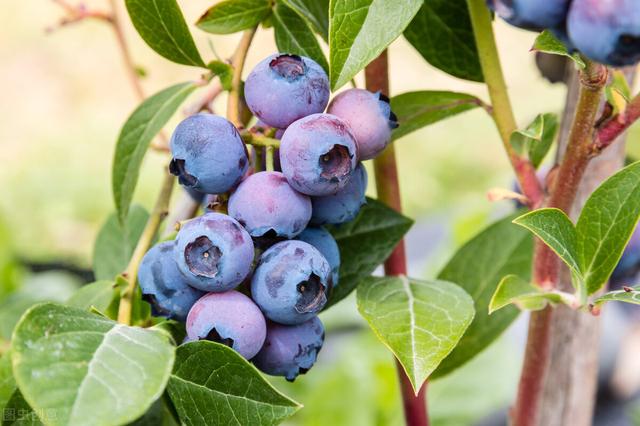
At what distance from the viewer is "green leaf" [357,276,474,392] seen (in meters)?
0.68

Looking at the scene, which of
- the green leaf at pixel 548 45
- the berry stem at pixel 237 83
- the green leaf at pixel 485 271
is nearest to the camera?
the green leaf at pixel 548 45

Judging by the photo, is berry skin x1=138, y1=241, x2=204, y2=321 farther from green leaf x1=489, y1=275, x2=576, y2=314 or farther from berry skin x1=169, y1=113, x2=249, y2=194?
green leaf x1=489, y1=275, x2=576, y2=314

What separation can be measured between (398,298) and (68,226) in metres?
4.04

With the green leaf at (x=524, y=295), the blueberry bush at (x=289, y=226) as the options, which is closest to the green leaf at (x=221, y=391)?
the blueberry bush at (x=289, y=226)

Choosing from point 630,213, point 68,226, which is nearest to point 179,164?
point 630,213

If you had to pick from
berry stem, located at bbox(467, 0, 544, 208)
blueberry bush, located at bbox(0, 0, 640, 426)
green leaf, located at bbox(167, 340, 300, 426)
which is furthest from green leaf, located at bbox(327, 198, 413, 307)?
green leaf, located at bbox(167, 340, 300, 426)

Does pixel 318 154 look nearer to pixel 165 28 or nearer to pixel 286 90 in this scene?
pixel 286 90

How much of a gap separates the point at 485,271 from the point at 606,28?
0.58 m

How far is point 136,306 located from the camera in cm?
81

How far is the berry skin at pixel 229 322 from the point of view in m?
0.64

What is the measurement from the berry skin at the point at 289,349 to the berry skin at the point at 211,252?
0.06 meters

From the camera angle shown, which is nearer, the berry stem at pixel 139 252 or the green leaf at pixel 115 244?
the berry stem at pixel 139 252

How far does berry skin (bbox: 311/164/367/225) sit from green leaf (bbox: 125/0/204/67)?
0.18 meters

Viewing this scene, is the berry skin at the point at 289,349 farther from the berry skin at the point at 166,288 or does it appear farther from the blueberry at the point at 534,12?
the blueberry at the point at 534,12
